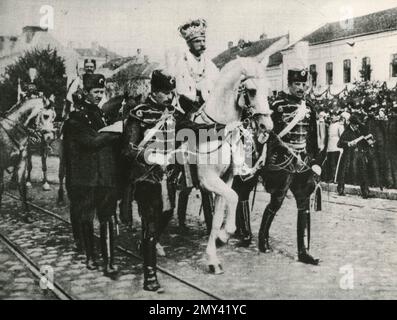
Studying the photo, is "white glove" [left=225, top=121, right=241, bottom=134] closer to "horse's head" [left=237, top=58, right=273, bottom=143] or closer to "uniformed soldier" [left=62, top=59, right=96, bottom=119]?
"horse's head" [left=237, top=58, right=273, bottom=143]

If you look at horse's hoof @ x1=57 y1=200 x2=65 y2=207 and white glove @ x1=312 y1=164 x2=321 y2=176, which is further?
horse's hoof @ x1=57 y1=200 x2=65 y2=207

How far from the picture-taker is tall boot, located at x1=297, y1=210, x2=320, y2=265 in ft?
19.6

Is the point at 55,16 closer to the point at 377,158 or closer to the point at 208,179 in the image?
the point at 208,179

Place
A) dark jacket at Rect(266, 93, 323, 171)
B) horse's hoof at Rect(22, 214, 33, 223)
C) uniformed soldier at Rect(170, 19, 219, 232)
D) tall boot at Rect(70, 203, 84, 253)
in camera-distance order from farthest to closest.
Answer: horse's hoof at Rect(22, 214, 33, 223) < dark jacket at Rect(266, 93, 323, 171) < tall boot at Rect(70, 203, 84, 253) < uniformed soldier at Rect(170, 19, 219, 232)

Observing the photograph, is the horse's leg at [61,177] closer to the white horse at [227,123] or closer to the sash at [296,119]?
the white horse at [227,123]

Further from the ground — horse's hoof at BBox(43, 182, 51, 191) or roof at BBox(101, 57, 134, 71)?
roof at BBox(101, 57, 134, 71)

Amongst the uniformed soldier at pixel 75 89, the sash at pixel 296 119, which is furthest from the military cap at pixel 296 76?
the uniformed soldier at pixel 75 89

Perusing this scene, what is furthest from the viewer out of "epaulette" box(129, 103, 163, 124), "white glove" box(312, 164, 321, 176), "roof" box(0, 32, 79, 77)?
"white glove" box(312, 164, 321, 176)

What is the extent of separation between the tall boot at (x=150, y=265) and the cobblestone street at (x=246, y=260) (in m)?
0.09

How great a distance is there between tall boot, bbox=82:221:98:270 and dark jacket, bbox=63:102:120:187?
1.41 ft

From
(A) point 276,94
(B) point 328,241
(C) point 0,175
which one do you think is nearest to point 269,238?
(B) point 328,241

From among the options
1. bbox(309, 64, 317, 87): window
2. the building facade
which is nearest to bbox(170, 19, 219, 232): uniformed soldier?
the building facade

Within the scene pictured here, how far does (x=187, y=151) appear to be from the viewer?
568 centimetres
